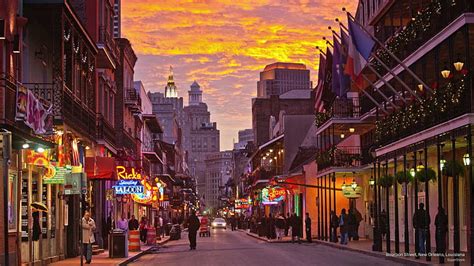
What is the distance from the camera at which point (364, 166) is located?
51.0m

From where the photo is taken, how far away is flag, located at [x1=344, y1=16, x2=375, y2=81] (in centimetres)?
3356

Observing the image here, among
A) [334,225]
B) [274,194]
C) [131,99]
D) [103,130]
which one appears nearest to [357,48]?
[103,130]

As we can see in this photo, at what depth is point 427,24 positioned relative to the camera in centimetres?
3312

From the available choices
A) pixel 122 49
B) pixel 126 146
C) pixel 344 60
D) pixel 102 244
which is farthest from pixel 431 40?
pixel 122 49

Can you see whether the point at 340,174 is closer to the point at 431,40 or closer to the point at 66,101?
the point at 431,40

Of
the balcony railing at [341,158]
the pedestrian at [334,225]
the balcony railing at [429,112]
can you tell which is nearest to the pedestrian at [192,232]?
the pedestrian at [334,225]

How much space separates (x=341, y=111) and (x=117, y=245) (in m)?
22.9

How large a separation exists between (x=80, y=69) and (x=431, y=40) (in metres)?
14.0

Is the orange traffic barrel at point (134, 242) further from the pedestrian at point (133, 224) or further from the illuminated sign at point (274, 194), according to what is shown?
the illuminated sign at point (274, 194)

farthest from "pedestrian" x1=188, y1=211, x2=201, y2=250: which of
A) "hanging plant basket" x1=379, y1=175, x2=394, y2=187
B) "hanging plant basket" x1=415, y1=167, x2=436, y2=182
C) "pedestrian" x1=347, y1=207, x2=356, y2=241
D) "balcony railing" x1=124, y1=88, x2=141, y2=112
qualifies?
"balcony railing" x1=124, y1=88, x2=141, y2=112

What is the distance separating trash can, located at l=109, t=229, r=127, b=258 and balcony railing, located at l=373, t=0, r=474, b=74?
1358 cm

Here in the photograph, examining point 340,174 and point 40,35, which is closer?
point 40,35

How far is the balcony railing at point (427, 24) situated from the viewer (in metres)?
28.9

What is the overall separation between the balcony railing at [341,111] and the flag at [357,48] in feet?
50.9
